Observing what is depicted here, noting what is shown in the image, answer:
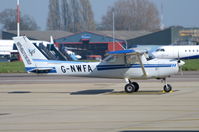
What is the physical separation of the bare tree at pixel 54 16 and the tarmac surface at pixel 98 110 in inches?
4985

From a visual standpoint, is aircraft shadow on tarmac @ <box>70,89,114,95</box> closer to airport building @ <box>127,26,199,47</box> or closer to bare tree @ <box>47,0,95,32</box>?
airport building @ <box>127,26,199,47</box>

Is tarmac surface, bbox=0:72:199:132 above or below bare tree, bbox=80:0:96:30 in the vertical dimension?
below

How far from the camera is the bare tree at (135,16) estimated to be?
140 meters

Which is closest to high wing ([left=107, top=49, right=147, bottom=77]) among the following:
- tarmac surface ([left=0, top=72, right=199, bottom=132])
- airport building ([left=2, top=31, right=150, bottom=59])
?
tarmac surface ([left=0, top=72, right=199, bottom=132])

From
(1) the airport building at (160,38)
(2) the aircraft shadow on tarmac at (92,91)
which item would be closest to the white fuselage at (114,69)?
(2) the aircraft shadow on tarmac at (92,91)

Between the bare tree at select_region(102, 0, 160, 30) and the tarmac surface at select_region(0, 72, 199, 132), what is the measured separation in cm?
11833

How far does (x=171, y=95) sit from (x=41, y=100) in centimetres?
484

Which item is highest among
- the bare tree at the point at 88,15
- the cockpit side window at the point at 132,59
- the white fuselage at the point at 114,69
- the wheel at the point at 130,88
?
the bare tree at the point at 88,15

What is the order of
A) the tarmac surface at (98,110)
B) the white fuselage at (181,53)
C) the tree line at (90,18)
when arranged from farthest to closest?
the tree line at (90,18)
the white fuselage at (181,53)
the tarmac surface at (98,110)

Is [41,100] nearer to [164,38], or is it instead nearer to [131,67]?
[131,67]

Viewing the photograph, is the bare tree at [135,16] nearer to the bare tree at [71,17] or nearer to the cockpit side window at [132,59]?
the bare tree at [71,17]

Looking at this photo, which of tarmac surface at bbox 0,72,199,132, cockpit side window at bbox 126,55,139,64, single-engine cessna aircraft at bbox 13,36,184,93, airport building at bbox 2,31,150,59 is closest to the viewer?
A: tarmac surface at bbox 0,72,199,132

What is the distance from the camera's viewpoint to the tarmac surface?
480 inches

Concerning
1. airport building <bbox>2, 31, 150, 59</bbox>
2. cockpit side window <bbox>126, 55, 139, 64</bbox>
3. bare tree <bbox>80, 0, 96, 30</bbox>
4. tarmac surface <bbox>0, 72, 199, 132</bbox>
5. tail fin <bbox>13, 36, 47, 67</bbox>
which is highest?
bare tree <bbox>80, 0, 96, 30</bbox>
